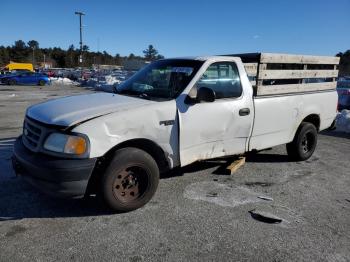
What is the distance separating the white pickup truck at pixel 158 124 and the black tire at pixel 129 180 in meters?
0.01

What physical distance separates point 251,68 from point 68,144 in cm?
324

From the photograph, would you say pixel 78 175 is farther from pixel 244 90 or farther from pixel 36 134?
pixel 244 90

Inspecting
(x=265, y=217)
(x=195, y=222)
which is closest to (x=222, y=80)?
(x=265, y=217)

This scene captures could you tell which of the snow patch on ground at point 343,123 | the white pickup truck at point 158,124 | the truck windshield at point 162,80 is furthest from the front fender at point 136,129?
the snow patch on ground at point 343,123

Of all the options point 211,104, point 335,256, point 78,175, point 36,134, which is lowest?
point 335,256

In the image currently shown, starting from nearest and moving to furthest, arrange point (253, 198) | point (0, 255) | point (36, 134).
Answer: point (0, 255) → point (36, 134) → point (253, 198)

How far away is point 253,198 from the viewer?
15.2ft

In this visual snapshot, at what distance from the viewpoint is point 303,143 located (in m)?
6.46

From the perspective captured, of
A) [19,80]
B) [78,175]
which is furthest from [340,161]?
[19,80]

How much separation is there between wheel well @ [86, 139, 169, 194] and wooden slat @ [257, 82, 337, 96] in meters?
1.97

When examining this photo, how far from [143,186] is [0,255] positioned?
1.63m

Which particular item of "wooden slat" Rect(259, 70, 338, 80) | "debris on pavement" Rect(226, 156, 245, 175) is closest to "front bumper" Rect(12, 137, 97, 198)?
"debris on pavement" Rect(226, 156, 245, 175)

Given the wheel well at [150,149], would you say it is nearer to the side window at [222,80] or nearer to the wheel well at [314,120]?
the side window at [222,80]

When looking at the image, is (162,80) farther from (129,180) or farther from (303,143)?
(303,143)
